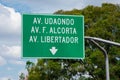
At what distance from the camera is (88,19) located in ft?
148

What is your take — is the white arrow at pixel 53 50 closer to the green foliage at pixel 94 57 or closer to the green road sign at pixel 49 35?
the green road sign at pixel 49 35

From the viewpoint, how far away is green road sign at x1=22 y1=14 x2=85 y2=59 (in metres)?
22.5

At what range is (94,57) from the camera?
43531 millimetres

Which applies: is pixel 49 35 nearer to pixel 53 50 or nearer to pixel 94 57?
pixel 53 50

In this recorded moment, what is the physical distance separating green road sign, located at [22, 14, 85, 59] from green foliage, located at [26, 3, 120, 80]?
2074cm

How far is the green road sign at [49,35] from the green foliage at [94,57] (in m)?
20.7

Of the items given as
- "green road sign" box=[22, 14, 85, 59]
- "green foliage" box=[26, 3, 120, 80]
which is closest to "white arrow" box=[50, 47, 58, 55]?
"green road sign" box=[22, 14, 85, 59]

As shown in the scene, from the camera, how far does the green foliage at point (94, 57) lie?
44000 millimetres

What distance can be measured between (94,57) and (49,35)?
21203 millimetres

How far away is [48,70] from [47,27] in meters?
23.4

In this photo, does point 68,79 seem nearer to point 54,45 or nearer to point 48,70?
point 48,70

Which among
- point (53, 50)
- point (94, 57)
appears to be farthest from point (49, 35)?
point (94, 57)

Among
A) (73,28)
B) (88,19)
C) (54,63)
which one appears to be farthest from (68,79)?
(73,28)

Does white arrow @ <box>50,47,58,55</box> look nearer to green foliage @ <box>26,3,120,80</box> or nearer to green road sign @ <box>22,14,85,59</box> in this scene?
green road sign @ <box>22,14,85,59</box>
